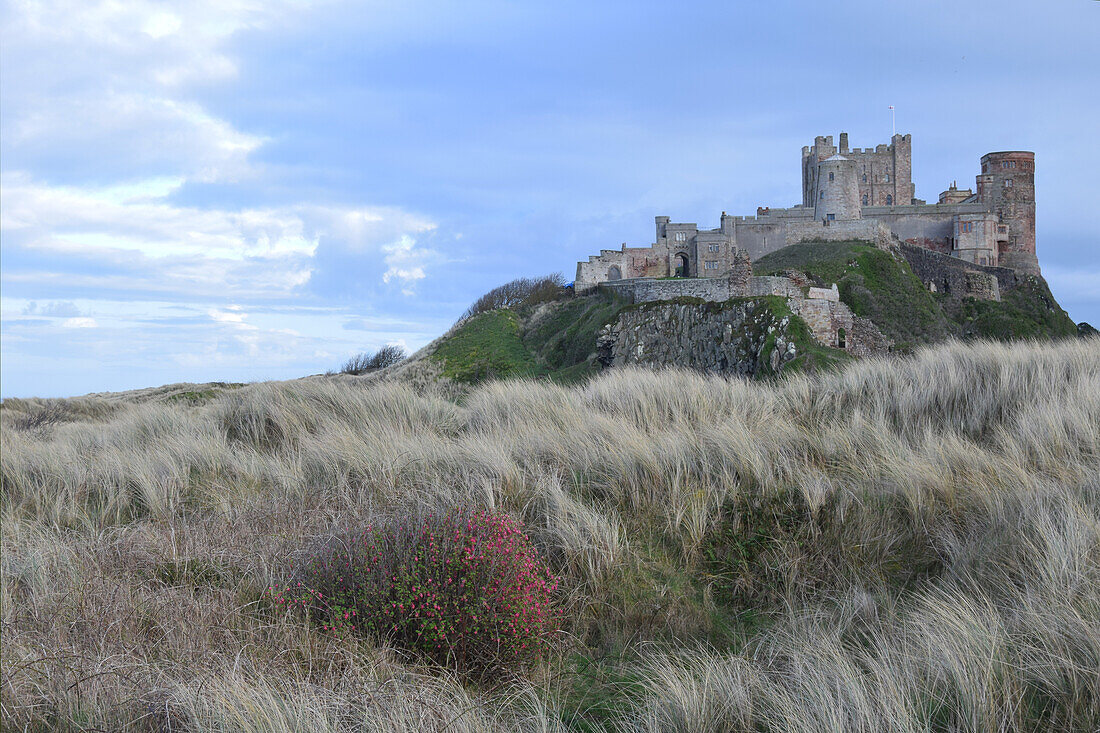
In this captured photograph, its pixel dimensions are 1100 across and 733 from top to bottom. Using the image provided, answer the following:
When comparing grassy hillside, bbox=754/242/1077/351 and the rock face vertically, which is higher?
grassy hillside, bbox=754/242/1077/351

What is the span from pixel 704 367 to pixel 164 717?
44.6 feet

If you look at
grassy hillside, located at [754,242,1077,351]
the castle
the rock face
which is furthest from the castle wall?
the rock face

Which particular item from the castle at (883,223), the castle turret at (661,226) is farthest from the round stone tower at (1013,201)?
the castle turret at (661,226)

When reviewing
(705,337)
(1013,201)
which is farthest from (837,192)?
(705,337)

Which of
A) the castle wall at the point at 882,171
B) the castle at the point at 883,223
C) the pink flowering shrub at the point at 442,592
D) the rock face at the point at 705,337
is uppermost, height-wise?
the castle wall at the point at 882,171

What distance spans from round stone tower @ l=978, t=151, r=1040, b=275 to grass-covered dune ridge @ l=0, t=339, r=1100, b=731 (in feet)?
153

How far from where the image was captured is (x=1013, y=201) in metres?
47.8

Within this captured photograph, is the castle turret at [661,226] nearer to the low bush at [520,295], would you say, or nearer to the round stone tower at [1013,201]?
the low bush at [520,295]

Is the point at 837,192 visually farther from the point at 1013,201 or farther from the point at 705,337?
the point at 705,337

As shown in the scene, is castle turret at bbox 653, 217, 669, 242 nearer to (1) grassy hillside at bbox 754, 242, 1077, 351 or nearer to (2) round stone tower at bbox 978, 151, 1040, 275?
(1) grassy hillside at bbox 754, 242, 1077, 351

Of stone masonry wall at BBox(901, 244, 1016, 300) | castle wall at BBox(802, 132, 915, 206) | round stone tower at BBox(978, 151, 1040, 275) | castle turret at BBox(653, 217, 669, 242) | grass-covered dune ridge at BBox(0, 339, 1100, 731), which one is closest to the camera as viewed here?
grass-covered dune ridge at BBox(0, 339, 1100, 731)

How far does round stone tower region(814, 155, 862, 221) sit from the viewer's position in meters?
47.5

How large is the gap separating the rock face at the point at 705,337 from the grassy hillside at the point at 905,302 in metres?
7.75

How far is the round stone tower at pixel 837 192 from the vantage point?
156 feet
